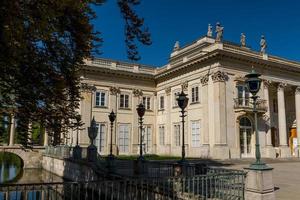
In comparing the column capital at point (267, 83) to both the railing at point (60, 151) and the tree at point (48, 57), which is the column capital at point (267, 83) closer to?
the railing at point (60, 151)

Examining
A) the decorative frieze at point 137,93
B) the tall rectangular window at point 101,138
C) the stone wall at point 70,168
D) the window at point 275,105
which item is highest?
the decorative frieze at point 137,93

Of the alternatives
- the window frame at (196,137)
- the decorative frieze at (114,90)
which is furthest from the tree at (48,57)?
the decorative frieze at (114,90)

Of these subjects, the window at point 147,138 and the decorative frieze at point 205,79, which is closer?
the decorative frieze at point 205,79

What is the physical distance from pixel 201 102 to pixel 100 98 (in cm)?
1070

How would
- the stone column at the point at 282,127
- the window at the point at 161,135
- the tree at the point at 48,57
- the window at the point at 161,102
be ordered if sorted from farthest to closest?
the window at the point at 161,102, the window at the point at 161,135, the stone column at the point at 282,127, the tree at the point at 48,57

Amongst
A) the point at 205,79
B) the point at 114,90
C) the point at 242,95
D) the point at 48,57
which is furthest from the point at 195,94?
the point at 48,57

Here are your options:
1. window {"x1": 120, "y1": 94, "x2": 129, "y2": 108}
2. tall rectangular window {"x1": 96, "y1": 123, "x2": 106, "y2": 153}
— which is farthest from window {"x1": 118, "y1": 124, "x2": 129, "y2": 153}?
window {"x1": 120, "y1": 94, "x2": 129, "y2": 108}

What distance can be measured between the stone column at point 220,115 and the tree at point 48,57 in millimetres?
18210

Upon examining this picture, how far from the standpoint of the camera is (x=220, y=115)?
85.1 feet

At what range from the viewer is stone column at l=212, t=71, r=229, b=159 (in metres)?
25.3

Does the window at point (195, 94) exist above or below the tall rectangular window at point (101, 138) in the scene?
above

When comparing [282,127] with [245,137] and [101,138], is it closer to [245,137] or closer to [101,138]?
[245,137]

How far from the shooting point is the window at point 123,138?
32781 millimetres

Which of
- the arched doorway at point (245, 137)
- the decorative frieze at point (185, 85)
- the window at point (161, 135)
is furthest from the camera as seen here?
the window at point (161, 135)
